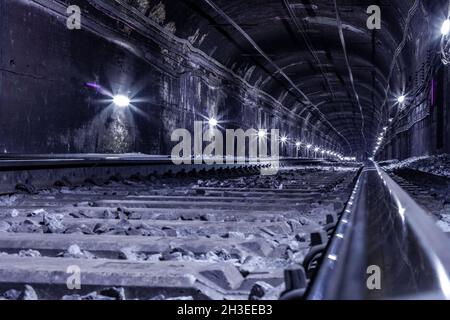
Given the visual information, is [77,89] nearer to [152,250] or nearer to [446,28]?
[152,250]

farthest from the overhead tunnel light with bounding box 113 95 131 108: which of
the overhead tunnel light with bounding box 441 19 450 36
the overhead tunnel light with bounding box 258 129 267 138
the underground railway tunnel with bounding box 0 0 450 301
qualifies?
the overhead tunnel light with bounding box 258 129 267 138

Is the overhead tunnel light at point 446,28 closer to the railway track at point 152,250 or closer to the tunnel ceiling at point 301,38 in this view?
the tunnel ceiling at point 301,38

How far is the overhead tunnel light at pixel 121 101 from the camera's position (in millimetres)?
10878

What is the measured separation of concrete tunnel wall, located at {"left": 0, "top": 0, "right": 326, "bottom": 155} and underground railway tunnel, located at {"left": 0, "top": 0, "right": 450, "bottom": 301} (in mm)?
39

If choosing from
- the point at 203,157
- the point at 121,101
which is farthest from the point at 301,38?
the point at 121,101

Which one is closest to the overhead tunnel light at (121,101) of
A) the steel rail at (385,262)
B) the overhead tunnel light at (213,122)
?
the overhead tunnel light at (213,122)

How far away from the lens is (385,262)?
2.27 meters

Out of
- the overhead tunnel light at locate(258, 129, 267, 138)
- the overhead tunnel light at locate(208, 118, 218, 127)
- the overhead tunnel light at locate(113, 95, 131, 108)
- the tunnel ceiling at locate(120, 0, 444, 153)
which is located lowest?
the overhead tunnel light at locate(113, 95, 131, 108)

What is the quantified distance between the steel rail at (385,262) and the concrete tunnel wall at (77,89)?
6.05 metres

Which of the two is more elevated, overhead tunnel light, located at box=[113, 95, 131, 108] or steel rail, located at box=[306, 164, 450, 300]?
overhead tunnel light, located at box=[113, 95, 131, 108]

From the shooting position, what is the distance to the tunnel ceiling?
1307cm

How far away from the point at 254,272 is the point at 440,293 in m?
0.71

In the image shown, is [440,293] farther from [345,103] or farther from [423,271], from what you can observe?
[345,103]

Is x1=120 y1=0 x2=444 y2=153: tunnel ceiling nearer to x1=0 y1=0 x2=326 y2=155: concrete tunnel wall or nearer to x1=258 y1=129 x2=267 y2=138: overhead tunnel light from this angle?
x1=0 y1=0 x2=326 y2=155: concrete tunnel wall
